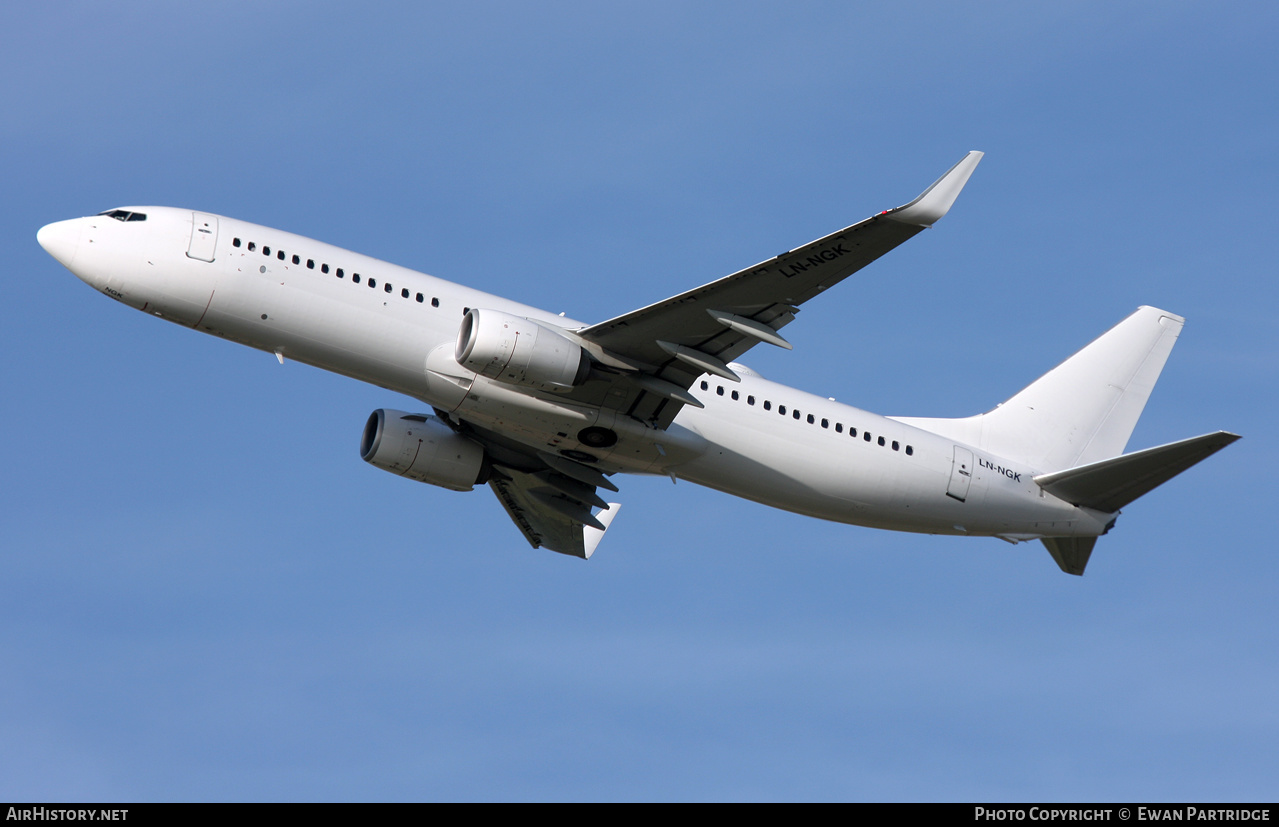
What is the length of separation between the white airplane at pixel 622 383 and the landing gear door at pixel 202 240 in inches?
1.7

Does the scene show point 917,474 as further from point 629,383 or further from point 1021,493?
point 629,383

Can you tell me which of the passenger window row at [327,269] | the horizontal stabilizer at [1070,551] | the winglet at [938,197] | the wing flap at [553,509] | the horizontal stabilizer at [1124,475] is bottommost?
the horizontal stabilizer at [1070,551]

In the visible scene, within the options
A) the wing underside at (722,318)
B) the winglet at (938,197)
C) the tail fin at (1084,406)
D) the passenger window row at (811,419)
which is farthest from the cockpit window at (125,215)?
the tail fin at (1084,406)

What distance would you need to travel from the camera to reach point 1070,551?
37.5 metres

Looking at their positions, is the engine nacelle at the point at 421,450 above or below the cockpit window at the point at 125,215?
below

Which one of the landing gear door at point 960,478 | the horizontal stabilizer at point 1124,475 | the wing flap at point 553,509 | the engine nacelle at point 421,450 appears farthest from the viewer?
the wing flap at point 553,509

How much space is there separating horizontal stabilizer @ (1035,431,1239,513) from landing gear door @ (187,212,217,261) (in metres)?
22.7

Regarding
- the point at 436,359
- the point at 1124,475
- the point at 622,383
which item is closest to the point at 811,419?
the point at 622,383

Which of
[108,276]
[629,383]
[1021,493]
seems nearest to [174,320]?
[108,276]

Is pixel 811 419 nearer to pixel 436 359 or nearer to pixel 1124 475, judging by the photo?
pixel 1124 475

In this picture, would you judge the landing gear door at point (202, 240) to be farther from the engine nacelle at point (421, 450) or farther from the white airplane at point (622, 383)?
the engine nacelle at point (421, 450)

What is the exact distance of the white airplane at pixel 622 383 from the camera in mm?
30266

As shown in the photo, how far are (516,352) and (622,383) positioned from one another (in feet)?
9.64
